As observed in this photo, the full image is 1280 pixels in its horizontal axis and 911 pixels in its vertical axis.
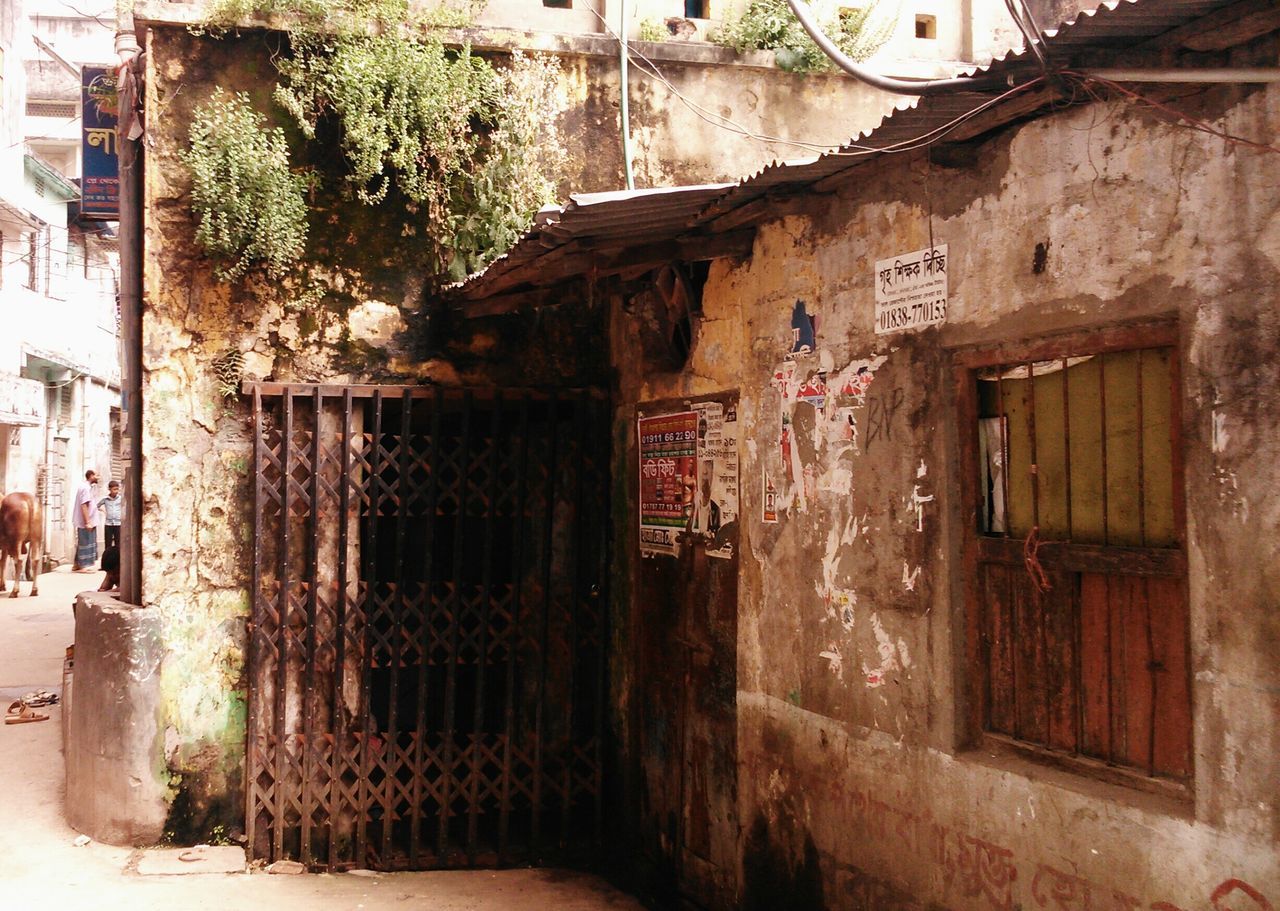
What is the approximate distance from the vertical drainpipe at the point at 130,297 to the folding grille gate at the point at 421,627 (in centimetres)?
76

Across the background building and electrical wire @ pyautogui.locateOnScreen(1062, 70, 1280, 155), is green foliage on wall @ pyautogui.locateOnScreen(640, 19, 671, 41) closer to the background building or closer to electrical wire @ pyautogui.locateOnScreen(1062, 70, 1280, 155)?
electrical wire @ pyautogui.locateOnScreen(1062, 70, 1280, 155)

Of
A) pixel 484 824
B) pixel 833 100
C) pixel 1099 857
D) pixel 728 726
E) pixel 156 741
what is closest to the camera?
pixel 1099 857

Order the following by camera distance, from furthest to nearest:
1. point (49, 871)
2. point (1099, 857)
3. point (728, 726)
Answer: point (49, 871), point (728, 726), point (1099, 857)

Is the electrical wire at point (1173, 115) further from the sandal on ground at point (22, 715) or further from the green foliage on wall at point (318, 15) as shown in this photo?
the sandal on ground at point (22, 715)

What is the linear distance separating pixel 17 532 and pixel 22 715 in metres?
9.39

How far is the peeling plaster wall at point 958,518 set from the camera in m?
2.68

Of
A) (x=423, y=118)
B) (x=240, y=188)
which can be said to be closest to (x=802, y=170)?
(x=423, y=118)

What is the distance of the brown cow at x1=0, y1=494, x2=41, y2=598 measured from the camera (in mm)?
16297

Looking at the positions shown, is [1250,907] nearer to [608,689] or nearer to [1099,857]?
[1099,857]

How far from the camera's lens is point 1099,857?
3049 millimetres

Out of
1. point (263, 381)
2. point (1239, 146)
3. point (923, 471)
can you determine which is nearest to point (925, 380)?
point (923, 471)

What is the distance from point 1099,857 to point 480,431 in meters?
4.78

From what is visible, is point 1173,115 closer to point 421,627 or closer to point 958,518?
point 958,518

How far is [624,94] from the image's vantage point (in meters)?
6.62
